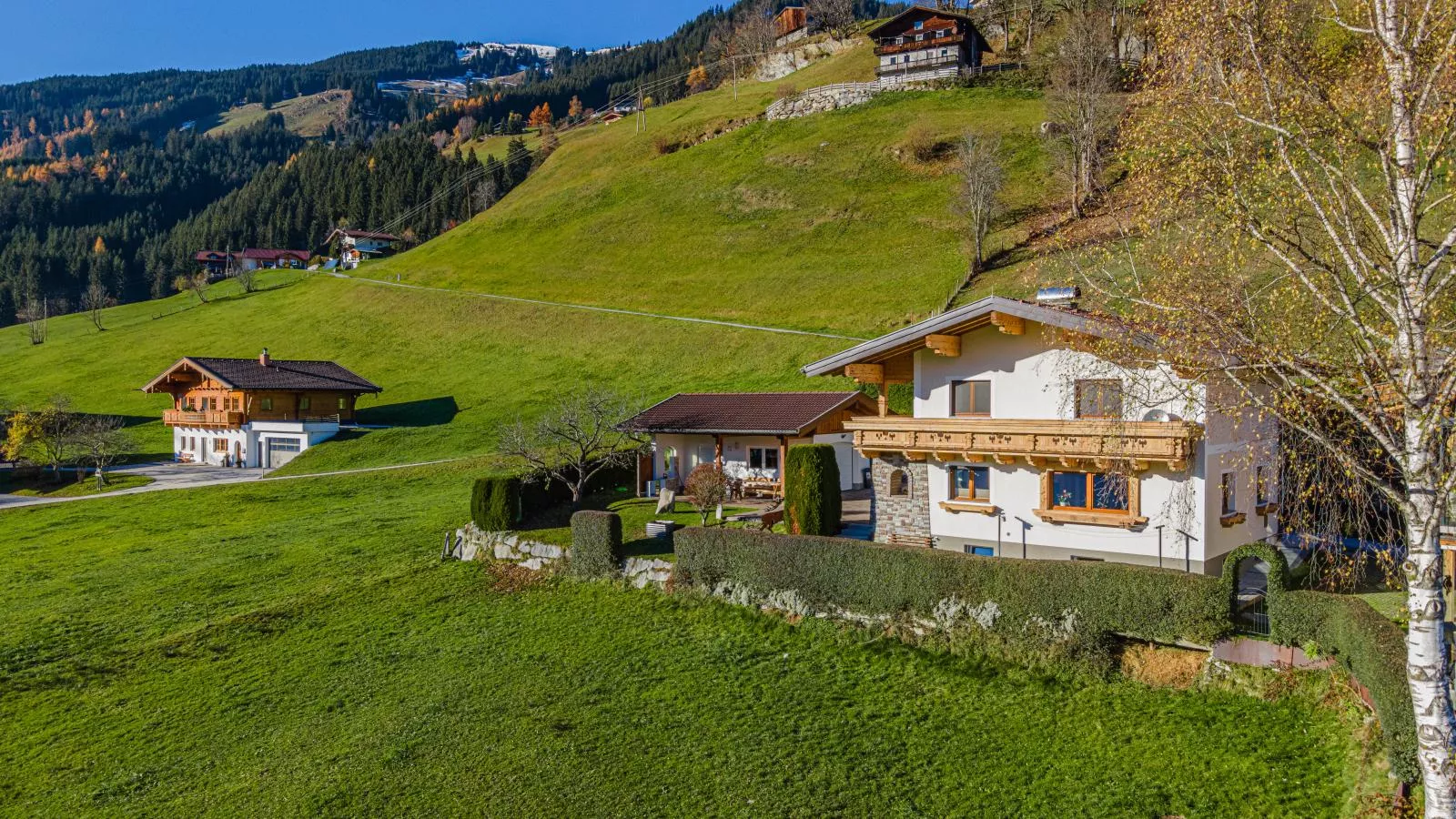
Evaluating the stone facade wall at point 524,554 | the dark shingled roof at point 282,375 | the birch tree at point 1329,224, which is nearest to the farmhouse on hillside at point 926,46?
the dark shingled roof at point 282,375

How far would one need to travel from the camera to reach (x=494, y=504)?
31.0 meters

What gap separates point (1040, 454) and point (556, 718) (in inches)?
514

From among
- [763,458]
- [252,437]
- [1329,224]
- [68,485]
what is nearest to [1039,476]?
[1329,224]

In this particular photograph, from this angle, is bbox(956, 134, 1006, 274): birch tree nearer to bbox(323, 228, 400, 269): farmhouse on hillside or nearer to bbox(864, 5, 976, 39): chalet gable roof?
bbox(864, 5, 976, 39): chalet gable roof

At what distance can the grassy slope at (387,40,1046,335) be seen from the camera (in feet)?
240

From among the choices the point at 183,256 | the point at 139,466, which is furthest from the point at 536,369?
the point at 183,256

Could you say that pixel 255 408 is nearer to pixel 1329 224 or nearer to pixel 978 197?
pixel 978 197

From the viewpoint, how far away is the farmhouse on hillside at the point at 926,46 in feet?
344

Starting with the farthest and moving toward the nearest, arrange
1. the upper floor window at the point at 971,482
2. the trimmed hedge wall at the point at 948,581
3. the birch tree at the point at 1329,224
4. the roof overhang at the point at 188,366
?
the roof overhang at the point at 188,366 → the upper floor window at the point at 971,482 → the trimmed hedge wall at the point at 948,581 → the birch tree at the point at 1329,224

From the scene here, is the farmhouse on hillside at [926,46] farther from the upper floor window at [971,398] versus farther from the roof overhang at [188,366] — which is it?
the upper floor window at [971,398]

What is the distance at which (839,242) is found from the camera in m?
80.7

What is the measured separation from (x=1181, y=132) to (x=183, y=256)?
626 feet

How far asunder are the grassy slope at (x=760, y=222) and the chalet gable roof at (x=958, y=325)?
36.1m

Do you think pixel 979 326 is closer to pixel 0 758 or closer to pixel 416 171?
pixel 0 758
